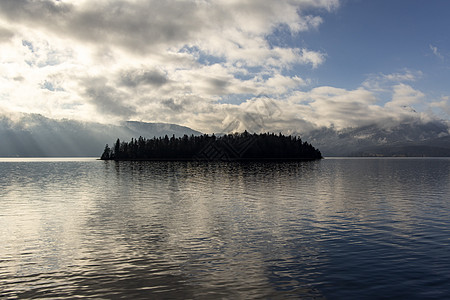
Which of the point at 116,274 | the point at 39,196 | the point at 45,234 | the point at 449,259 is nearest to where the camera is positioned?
the point at 116,274

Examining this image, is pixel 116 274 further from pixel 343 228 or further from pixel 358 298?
pixel 343 228

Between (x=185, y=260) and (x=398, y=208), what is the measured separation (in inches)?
1515

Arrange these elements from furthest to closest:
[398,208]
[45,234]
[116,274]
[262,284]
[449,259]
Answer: [398,208] < [45,234] < [449,259] < [116,274] < [262,284]

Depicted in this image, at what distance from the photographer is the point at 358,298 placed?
1725cm

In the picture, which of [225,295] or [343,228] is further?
[343,228]

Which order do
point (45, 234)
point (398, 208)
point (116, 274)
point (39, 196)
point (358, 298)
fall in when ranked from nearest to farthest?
1. point (358, 298)
2. point (116, 274)
3. point (45, 234)
4. point (398, 208)
5. point (39, 196)

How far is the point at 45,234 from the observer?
3281 centimetres

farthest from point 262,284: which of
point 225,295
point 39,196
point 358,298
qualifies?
point 39,196

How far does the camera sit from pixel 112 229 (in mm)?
34562

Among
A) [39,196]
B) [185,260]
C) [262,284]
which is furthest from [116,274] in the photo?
[39,196]

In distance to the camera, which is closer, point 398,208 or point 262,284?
point 262,284

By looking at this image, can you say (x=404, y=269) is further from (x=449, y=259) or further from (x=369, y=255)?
(x=449, y=259)

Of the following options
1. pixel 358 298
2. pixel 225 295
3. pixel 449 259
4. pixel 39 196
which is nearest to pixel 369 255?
pixel 449 259

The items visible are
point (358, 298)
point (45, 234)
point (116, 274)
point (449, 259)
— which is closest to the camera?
point (358, 298)
